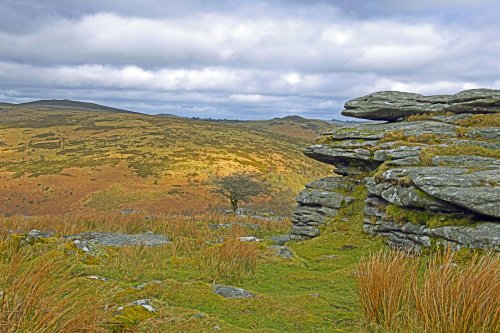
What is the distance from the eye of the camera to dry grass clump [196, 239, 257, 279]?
994 centimetres

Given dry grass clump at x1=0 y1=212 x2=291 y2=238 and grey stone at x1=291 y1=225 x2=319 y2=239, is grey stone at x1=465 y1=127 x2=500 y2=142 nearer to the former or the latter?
grey stone at x1=291 y1=225 x2=319 y2=239

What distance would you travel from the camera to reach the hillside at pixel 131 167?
43781 millimetres

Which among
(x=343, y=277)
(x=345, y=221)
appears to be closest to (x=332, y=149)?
(x=345, y=221)

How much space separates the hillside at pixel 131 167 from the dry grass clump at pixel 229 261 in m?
29.3

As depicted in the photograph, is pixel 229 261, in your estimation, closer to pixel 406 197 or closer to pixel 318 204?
pixel 406 197

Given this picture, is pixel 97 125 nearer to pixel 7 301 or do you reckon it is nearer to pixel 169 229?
pixel 169 229

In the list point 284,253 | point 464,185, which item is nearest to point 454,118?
point 464,185

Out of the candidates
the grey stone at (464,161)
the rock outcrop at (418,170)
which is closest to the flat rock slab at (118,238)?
the rock outcrop at (418,170)

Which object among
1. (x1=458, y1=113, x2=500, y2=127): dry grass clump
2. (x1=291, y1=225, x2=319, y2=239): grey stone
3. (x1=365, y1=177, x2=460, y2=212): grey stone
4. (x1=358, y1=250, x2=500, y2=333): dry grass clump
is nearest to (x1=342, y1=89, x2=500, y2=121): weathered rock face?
(x1=458, y1=113, x2=500, y2=127): dry grass clump

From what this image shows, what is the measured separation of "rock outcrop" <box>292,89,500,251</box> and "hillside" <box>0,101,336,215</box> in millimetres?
24527

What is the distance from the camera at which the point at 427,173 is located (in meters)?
12.7

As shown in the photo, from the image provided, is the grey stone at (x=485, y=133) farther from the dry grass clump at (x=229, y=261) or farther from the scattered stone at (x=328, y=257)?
the dry grass clump at (x=229, y=261)

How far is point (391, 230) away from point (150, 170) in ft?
143

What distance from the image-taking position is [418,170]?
517 inches
